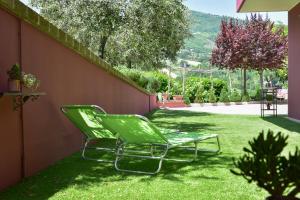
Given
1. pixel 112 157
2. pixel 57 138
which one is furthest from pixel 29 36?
pixel 112 157

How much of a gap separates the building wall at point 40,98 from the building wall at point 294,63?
23.2ft

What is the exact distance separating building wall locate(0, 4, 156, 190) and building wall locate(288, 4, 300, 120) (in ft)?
23.2

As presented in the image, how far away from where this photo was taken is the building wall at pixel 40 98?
15.3 feet

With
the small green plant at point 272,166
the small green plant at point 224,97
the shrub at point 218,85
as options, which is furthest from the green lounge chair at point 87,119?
the shrub at point 218,85

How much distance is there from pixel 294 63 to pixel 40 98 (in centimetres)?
1017

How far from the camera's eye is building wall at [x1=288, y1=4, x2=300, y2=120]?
44.7ft

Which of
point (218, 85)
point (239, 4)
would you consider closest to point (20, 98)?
point (239, 4)

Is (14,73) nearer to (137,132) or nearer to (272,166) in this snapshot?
(137,132)

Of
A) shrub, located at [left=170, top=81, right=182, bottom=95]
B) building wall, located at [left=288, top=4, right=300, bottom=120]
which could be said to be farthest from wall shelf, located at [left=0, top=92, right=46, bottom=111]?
shrub, located at [left=170, top=81, right=182, bottom=95]

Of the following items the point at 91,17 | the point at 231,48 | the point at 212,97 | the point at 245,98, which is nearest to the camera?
the point at 91,17

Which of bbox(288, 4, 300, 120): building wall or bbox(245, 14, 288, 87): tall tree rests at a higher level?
bbox(245, 14, 288, 87): tall tree

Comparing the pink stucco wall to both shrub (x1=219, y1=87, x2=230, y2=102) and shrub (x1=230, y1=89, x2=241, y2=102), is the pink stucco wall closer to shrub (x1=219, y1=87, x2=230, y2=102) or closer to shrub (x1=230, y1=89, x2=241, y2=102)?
shrub (x1=219, y1=87, x2=230, y2=102)

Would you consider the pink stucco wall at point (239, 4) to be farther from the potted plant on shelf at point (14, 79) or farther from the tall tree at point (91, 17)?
the potted plant on shelf at point (14, 79)

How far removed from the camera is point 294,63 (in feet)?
46.2
